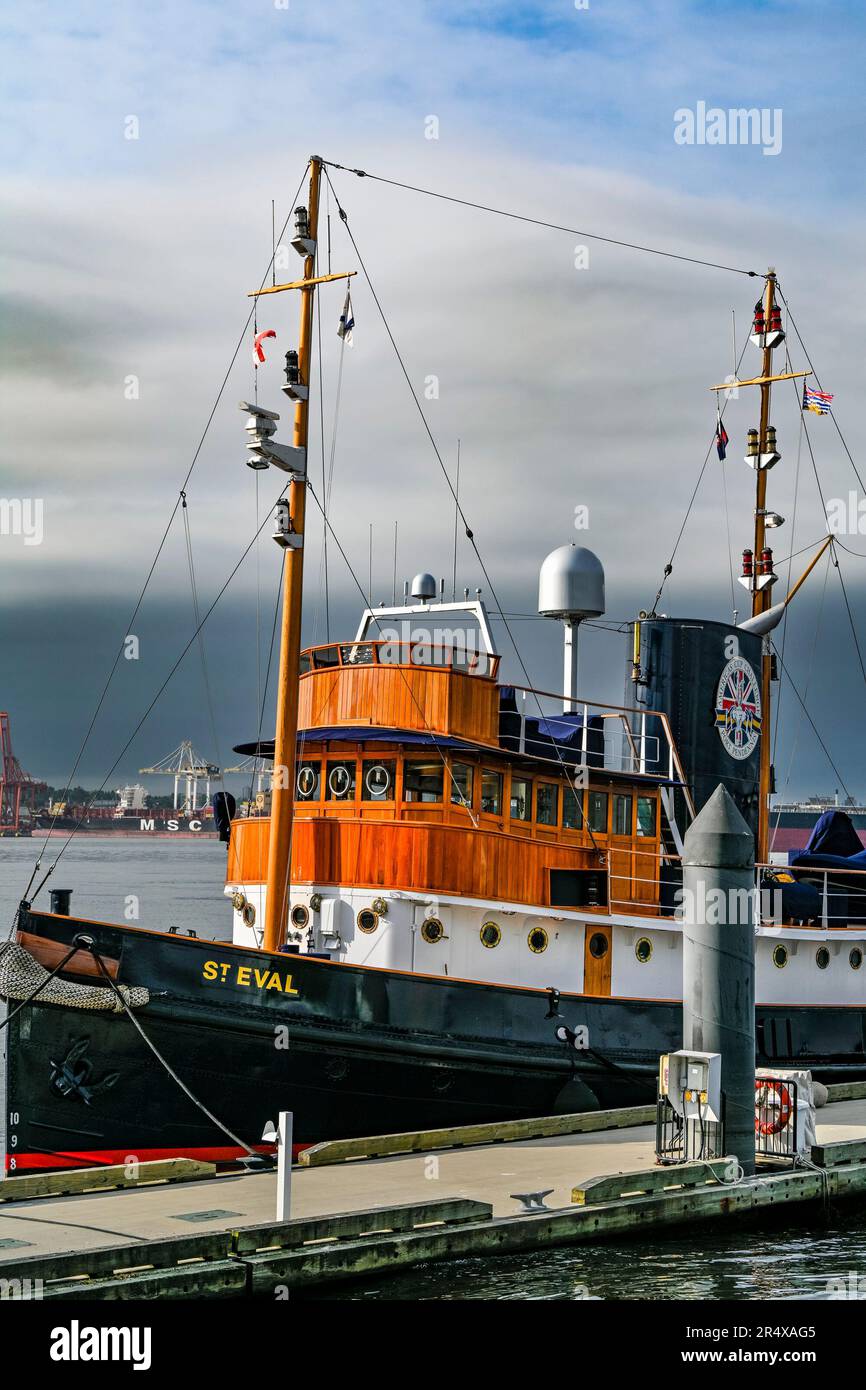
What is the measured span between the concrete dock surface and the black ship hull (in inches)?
53.2

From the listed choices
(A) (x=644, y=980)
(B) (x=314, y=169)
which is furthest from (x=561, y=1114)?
(B) (x=314, y=169)

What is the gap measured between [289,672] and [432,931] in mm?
3589

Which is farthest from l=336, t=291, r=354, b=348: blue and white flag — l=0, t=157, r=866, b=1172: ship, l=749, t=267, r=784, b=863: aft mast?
l=749, t=267, r=784, b=863: aft mast

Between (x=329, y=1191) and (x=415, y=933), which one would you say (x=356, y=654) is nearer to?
(x=415, y=933)

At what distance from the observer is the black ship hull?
50.9ft

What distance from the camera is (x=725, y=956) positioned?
47.3 ft

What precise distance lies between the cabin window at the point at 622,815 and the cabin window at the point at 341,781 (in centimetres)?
396

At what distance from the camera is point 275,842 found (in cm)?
1689

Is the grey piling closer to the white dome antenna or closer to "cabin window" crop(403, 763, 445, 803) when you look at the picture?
"cabin window" crop(403, 763, 445, 803)

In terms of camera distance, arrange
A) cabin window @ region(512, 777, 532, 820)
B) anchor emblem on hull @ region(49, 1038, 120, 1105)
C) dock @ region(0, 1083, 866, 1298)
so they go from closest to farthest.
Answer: dock @ region(0, 1083, 866, 1298) < anchor emblem on hull @ region(49, 1038, 120, 1105) < cabin window @ region(512, 777, 532, 820)

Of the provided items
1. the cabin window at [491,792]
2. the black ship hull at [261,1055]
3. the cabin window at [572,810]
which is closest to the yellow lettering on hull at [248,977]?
the black ship hull at [261,1055]

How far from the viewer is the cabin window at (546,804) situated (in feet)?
63.8
